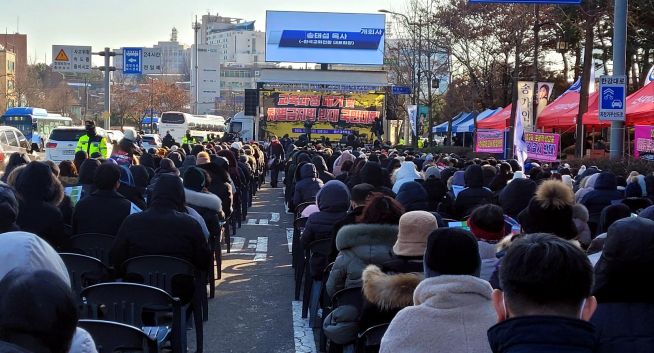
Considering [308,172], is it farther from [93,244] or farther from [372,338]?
[372,338]

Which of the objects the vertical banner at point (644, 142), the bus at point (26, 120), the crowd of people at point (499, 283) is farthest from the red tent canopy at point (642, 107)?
the bus at point (26, 120)

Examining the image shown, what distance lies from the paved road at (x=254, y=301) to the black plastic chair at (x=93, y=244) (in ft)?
3.90

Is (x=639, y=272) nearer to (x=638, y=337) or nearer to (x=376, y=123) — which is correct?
(x=638, y=337)

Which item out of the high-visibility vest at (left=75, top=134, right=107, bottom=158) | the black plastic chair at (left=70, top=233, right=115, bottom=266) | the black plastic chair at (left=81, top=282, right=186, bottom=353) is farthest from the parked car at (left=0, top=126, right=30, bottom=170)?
the black plastic chair at (left=81, top=282, right=186, bottom=353)

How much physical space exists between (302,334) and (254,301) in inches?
68.9

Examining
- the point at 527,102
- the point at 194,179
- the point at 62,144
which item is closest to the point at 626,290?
the point at 194,179

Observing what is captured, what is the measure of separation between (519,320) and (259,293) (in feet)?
25.9

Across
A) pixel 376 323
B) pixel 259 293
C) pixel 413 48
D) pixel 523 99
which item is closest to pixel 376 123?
pixel 413 48

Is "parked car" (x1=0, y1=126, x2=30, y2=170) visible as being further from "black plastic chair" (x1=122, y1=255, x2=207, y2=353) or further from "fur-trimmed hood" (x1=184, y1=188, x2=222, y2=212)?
"black plastic chair" (x1=122, y1=255, x2=207, y2=353)

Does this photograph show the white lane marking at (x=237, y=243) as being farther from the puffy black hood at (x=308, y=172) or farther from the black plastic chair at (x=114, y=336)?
the black plastic chair at (x=114, y=336)

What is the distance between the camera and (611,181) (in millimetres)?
10062

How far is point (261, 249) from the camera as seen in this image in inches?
571

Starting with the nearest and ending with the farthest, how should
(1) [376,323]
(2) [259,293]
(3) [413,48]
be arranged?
1. (1) [376,323]
2. (2) [259,293]
3. (3) [413,48]

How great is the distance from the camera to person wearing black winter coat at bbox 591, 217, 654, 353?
11.2 feet
